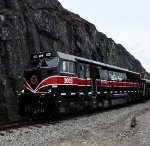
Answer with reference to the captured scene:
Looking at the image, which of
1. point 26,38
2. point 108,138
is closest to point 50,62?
point 108,138

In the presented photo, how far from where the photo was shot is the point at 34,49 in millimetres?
26594

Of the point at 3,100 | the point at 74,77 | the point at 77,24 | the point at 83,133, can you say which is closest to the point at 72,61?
the point at 74,77

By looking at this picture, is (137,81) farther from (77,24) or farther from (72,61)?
(72,61)

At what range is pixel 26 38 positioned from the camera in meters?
26.2

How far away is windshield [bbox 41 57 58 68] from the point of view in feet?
58.6

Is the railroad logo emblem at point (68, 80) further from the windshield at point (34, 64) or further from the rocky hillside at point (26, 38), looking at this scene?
the rocky hillside at point (26, 38)

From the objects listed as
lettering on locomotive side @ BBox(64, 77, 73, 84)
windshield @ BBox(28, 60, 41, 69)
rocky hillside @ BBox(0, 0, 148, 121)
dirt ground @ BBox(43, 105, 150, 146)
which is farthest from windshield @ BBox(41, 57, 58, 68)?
dirt ground @ BBox(43, 105, 150, 146)

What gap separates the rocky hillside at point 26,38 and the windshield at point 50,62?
4.55 meters

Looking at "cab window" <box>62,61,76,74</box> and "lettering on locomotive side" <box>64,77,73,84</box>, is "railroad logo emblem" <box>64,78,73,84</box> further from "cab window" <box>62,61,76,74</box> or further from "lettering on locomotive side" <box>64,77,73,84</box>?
"cab window" <box>62,61,76,74</box>

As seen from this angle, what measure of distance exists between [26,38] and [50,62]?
889 centimetres

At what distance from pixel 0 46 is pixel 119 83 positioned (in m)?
12.0

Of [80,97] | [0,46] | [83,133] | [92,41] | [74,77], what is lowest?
[83,133]

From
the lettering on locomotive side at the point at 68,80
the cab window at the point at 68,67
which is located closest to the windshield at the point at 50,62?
the cab window at the point at 68,67

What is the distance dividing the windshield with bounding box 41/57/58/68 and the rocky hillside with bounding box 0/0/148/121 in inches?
179
